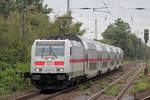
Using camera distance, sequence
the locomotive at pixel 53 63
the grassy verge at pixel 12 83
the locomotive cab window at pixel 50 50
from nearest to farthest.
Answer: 1. the grassy verge at pixel 12 83
2. the locomotive at pixel 53 63
3. the locomotive cab window at pixel 50 50

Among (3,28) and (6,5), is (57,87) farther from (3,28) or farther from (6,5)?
(6,5)

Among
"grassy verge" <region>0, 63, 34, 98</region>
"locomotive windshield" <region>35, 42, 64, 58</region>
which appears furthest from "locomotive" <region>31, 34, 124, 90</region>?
"grassy verge" <region>0, 63, 34, 98</region>

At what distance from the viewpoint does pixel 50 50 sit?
50.4ft

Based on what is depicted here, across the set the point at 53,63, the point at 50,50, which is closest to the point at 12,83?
the point at 53,63

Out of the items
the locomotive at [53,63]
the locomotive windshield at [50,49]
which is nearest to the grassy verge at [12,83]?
the locomotive at [53,63]

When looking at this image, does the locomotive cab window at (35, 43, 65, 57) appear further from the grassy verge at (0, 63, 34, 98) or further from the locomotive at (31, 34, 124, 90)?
the grassy verge at (0, 63, 34, 98)

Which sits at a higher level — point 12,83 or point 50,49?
point 50,49

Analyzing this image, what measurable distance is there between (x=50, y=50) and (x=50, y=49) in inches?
2.1

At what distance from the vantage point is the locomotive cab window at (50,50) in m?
15.3

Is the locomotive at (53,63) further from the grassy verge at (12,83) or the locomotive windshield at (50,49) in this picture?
the grassy verge at (12,83)

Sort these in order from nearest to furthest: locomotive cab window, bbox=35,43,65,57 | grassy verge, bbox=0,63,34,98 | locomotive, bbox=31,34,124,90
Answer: grassy verge, bbox=0,63,34,98
locomotive, bbox=31,34,124,90
locomotive cab window, bbox=35,43,65,57

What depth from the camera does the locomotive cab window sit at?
15305mm

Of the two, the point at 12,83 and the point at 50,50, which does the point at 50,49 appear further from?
the point at 12,83

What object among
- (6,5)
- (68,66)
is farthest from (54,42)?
(6,5)
